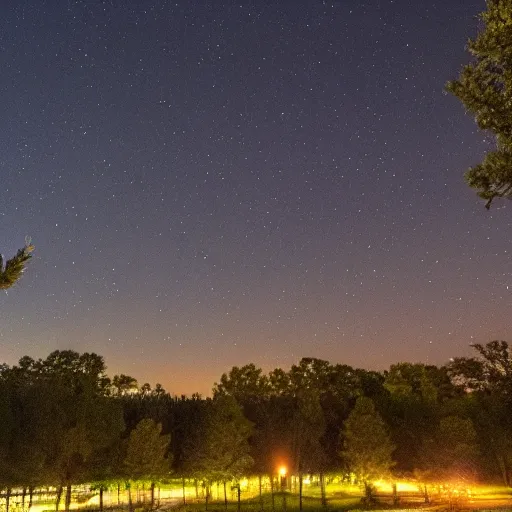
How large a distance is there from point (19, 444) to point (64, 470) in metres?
4.34

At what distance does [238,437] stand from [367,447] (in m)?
12.1

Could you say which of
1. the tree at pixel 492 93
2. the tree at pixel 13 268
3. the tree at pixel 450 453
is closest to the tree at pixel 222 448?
the tree at pixel 450 453

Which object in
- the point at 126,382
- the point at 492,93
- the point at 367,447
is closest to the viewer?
the point at 492,93

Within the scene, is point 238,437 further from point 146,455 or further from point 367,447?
point 367,447

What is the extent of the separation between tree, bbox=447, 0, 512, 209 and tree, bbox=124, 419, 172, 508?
4446 cm

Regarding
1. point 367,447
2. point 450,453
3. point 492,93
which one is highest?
point 492,93

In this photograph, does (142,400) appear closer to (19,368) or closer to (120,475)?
(120,475)

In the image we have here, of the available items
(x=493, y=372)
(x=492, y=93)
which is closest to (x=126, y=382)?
(x=493, y=372)

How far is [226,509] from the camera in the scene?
177 feet

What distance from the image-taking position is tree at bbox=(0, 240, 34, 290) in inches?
346

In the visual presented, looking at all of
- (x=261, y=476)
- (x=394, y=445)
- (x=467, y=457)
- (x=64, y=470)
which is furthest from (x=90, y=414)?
(x=467, y=457)

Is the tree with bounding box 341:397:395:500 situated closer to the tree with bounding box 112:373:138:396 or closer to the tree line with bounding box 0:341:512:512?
the tree line with bounding box 0:341:512:512

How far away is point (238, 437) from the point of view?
184 feet

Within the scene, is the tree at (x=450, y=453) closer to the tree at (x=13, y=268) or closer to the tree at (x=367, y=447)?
the tree at (x=367, y=447)
